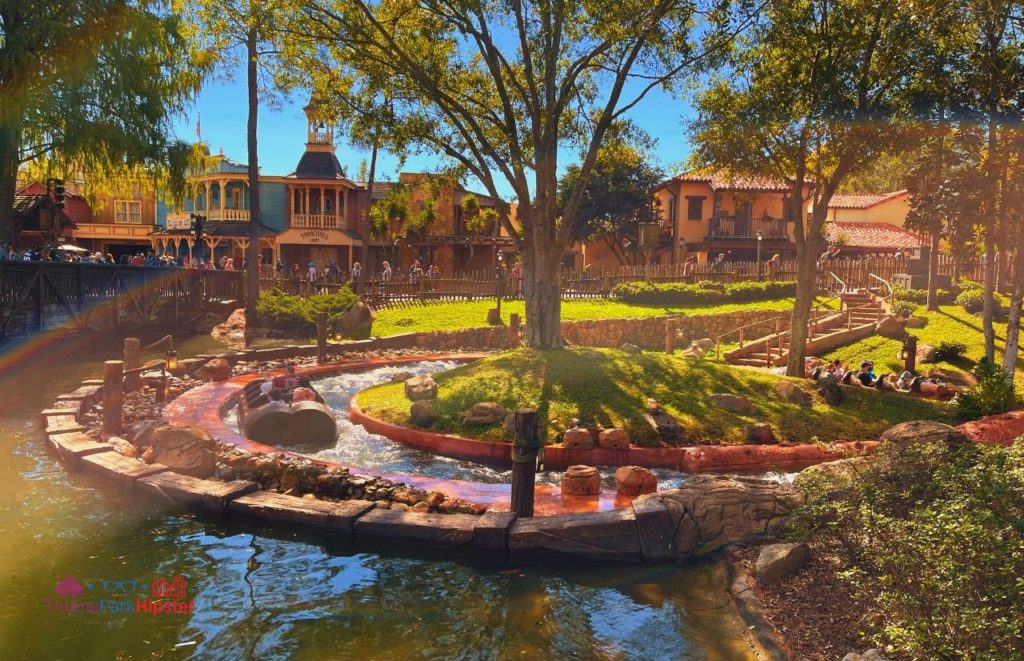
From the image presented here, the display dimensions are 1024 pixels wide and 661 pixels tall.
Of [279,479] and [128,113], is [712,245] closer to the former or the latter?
[128,113]

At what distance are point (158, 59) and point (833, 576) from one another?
74.0ft

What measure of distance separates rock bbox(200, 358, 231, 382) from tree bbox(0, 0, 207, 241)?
8.32m

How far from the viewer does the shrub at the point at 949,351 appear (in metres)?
16.4

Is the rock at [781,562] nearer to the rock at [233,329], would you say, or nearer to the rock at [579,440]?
the rock at [579,440]

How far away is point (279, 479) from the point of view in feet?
26.8

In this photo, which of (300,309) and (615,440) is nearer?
(615,440)

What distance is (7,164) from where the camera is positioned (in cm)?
1950

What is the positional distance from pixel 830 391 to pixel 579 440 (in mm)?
5438

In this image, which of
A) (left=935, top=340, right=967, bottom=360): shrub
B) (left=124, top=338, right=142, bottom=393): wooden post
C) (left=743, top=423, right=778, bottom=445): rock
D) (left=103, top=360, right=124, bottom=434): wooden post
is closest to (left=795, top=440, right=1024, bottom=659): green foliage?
(left=743, top=423, right=778, bottom=445): rock

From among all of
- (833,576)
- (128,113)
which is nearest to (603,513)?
(833,576)

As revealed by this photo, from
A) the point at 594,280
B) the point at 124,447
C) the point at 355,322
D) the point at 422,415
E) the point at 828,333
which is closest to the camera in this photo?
the point at 124,447

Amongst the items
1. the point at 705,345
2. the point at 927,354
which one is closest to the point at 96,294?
the point at 705,345

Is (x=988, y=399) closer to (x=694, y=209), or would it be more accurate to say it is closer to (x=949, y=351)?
(x=949, y=351)

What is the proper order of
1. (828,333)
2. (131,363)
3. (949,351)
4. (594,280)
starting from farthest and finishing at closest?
1. (594,280)
2. (828,333)
3. (949,351)
4. (131,363)
